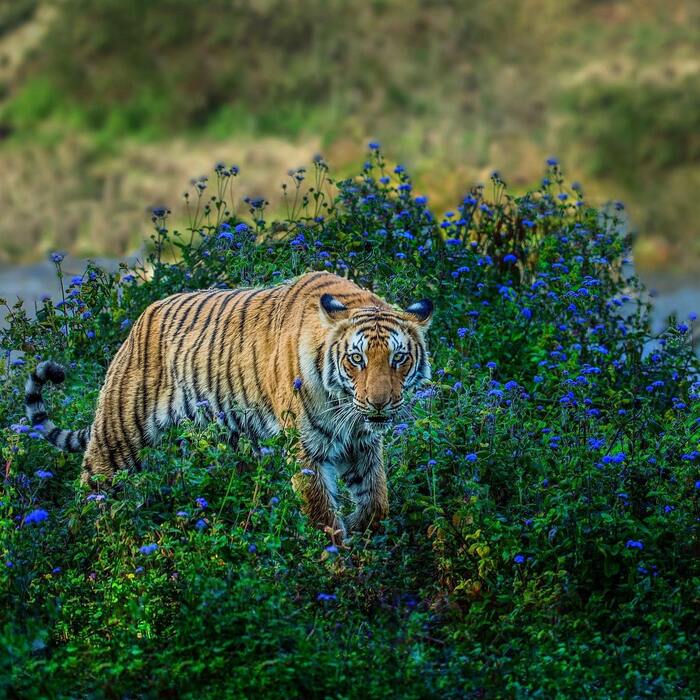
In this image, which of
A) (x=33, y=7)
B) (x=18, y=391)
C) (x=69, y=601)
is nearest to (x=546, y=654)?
(x=69, y=601)

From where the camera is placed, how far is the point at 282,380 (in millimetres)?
5621

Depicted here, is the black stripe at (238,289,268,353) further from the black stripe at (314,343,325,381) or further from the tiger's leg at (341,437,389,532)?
the tiger's leg at (341,437,389,532)

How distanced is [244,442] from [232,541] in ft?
1.29

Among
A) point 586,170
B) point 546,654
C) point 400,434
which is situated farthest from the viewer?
point 586,170

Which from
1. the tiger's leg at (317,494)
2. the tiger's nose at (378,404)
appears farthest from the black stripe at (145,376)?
the tiger's nose at (378,404)

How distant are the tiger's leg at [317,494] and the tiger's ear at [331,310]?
505 mm

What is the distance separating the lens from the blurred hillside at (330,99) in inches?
704

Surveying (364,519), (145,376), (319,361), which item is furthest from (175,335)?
(364,519)

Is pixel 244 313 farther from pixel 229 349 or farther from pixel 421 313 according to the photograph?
pixel 421 313

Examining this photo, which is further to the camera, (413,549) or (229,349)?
(229,349)

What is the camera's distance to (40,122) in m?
19.9

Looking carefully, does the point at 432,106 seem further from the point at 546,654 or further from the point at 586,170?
the point at 546,654

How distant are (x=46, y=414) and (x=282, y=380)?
1.10 metres

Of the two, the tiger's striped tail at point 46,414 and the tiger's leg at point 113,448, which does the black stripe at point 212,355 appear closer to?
the tiger's leg at point 113,448
